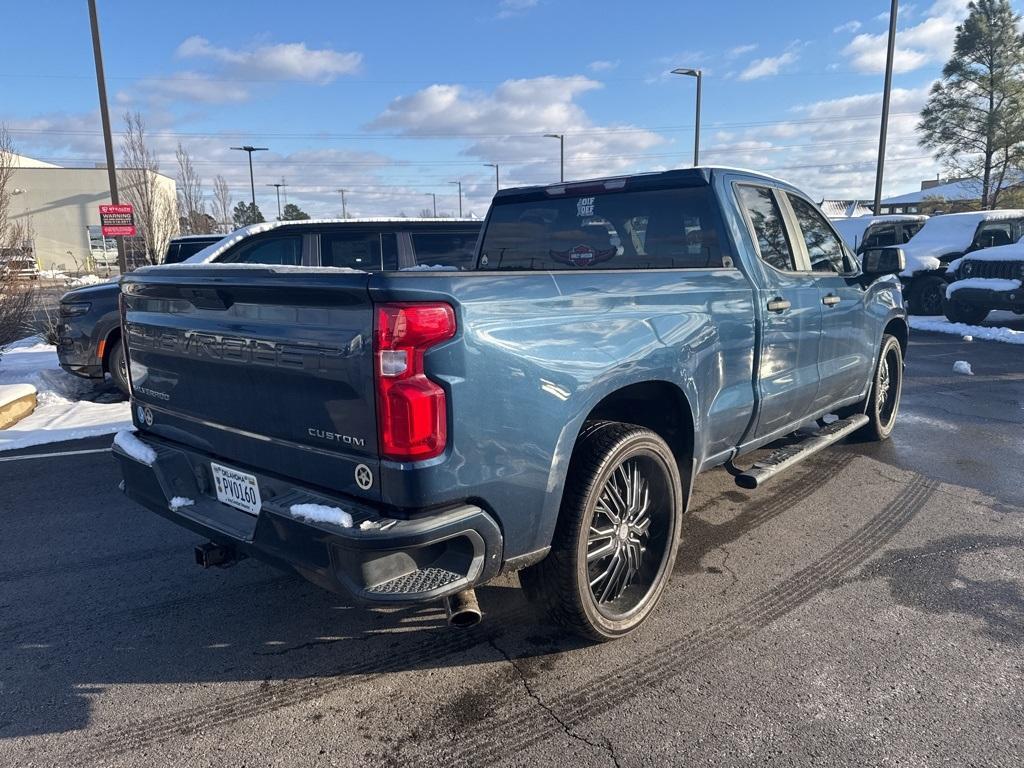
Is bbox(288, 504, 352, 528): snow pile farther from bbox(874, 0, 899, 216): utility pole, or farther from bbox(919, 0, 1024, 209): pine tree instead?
bbox(919, 0, 1024, 209): pine tree

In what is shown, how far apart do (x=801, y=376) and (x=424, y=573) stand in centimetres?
295

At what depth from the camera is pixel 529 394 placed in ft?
8.32

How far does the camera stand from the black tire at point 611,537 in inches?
111

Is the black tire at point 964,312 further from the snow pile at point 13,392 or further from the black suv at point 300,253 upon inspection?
the snow pile at point 13,392

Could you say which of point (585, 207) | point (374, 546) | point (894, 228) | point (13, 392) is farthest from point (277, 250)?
point (894, 228)

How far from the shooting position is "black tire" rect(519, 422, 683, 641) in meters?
2.82

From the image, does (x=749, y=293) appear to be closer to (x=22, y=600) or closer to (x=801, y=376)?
(x=801, y=376)

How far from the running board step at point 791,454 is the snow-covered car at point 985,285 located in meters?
9.85

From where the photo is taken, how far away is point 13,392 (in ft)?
25.0

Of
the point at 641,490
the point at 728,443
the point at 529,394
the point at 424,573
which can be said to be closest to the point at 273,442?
the point at 424,573

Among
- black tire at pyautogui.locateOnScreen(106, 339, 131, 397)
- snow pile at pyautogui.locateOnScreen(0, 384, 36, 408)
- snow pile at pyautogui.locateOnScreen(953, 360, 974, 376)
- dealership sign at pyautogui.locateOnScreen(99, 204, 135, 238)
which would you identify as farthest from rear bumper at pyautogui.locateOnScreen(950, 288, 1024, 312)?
dealership sign at pyautogui.locateOnScreen(99, 204, 135, 238)

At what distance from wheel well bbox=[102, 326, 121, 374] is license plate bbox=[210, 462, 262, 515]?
246 inches

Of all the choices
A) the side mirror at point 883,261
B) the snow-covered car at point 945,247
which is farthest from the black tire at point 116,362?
the snow-covered car at point 945,247

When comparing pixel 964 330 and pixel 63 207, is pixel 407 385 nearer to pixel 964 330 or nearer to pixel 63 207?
pixel 964 330
